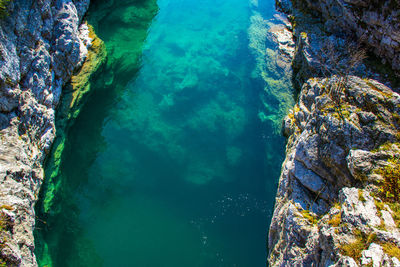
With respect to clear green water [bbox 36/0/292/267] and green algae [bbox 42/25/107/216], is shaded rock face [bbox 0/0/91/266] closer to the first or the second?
green algae [bbox 42/25/107/216]

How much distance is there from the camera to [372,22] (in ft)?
55.1

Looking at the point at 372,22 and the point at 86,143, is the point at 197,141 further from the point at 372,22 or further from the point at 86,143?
the point at 372,22

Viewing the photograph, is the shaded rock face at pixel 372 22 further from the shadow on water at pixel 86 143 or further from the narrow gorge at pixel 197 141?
the shadow on water at pixel 86 143

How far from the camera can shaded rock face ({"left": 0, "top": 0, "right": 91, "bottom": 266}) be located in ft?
36.3

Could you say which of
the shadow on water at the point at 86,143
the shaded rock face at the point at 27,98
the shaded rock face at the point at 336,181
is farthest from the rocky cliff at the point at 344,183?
the shaded rock face at the point at 27,98

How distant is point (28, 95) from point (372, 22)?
63.2ft

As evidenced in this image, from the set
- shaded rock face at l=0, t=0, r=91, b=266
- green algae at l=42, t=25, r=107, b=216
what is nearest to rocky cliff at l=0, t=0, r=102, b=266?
shaded rock face at l=0, t=0, r=91, b=266

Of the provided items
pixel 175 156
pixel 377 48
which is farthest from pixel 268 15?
pixel 175 156

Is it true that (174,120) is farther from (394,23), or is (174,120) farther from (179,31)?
(394,23)

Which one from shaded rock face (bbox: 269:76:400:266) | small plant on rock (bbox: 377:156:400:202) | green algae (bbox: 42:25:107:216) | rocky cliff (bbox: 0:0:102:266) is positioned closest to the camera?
shaded rock face (bbox: 269:76:400:266)

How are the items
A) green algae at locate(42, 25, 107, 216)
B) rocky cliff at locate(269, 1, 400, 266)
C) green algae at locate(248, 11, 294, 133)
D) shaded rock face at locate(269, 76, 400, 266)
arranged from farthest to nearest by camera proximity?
1. green algae at locate(248, 11, 294, 133)
2. green algae at locate(42, 25, 107, 216)
3. shaded rock face at locate(269, 76, 400, 266)
4. rocky cliff at locate(269, 1, 400, 266)

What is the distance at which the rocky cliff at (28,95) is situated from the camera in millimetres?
11047

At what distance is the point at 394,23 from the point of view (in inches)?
611

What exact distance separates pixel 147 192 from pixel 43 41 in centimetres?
1047
